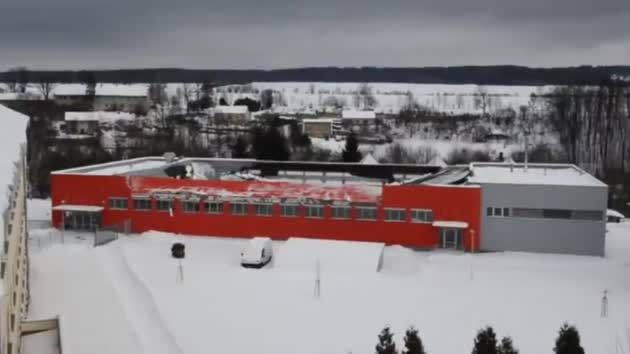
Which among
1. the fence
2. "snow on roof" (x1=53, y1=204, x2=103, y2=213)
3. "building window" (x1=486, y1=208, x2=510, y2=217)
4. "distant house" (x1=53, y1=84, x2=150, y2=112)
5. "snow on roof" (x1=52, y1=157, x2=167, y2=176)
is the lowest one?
the fence

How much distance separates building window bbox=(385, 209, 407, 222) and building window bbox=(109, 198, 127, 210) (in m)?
10.5

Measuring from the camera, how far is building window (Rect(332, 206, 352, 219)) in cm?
2742

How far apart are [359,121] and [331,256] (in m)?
63.8

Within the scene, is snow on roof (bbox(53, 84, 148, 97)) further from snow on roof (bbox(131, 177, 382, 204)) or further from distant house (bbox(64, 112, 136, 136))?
snow on roof (bbox(131, 177, 382, 204))

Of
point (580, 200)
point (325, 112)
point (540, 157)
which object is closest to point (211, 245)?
point (580, 200)

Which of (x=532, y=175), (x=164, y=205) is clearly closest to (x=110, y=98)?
(x=164, y=205)

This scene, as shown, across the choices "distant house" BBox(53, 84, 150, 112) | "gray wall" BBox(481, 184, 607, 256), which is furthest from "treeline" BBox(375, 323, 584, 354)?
"distant house" BBox(53, 84, 150, 112)

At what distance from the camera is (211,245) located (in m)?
27.1

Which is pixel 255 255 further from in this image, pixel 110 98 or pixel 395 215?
pixel 110 98

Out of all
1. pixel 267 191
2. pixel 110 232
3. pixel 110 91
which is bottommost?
pixel 110 232

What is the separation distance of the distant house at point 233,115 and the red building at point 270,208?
51.2 metres

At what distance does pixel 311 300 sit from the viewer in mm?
19453

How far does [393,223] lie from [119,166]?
1378 cm

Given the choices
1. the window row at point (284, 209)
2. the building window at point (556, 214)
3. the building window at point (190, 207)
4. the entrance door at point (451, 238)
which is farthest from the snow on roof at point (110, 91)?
the building window at point (556, 214)
